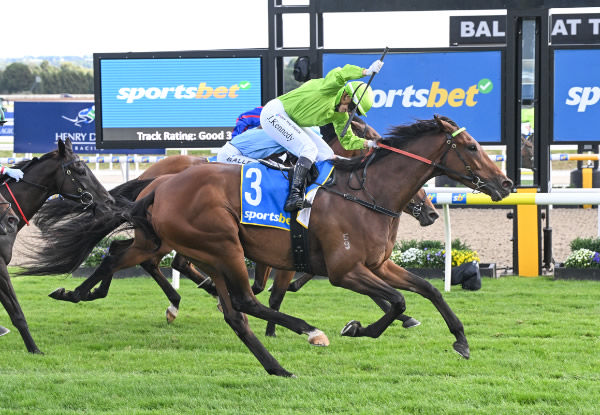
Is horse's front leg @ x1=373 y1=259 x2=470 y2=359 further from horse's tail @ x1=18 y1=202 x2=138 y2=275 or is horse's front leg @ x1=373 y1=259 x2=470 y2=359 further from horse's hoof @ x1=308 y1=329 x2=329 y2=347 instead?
horse's tail @ x1=18 y1=202 x2=138 y2=275

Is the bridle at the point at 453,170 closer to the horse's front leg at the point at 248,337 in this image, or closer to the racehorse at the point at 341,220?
the racehorse at the point at 341,220

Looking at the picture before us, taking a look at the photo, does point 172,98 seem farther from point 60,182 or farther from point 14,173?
point 14,173

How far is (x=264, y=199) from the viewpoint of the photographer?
5867 mm

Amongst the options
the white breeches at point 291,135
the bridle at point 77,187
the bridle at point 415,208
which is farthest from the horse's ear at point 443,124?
the bridle at point 77,187

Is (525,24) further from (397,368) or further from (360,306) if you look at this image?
(397,368)

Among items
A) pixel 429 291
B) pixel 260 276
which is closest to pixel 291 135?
pixel 429 291

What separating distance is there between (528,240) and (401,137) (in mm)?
4097

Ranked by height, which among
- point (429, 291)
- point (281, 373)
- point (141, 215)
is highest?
point (141, 215)

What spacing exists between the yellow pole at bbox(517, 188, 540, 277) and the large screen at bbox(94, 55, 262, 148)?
294cm

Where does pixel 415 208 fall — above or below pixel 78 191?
below

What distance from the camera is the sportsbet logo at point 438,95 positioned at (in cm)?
989

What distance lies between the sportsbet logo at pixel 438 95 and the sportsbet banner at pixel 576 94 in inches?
27.6

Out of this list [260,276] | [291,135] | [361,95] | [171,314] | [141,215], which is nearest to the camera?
[141,215]

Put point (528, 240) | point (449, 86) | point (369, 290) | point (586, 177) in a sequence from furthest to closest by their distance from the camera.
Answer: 1. point (586, 177)
2. point (449, 86)
3. point (528, 240)
4. point (369, 290)
